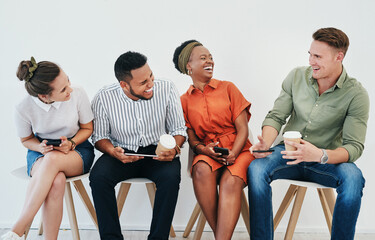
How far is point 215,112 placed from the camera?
256 centimetres

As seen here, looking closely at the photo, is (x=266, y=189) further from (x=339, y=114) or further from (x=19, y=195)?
(x=19, y=195)

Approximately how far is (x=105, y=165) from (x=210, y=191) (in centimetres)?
63

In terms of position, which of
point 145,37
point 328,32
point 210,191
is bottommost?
point 210,191

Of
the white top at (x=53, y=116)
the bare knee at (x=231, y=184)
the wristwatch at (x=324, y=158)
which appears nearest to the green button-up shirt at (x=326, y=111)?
the wristwatch at (x=324, y=158)

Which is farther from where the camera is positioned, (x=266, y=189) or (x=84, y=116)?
(x=84, y=116)

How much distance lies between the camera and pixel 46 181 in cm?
218

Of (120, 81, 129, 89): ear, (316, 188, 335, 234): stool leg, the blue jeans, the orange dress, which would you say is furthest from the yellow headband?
(316, 188, 335, 234): stool leg

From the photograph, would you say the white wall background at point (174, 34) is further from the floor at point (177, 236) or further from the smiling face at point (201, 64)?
the floor at point (177, 236)

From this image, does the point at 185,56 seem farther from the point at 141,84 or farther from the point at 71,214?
the point at 71,214

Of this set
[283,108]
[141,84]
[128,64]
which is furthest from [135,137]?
[283,108]

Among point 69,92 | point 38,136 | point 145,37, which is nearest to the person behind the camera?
point 69,92

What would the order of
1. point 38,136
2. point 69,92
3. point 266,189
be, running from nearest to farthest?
point 266,189
point 69,92
point 38,136

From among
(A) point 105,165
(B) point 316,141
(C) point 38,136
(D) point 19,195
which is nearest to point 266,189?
(B) point 316,141

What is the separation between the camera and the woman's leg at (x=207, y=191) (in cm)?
233
